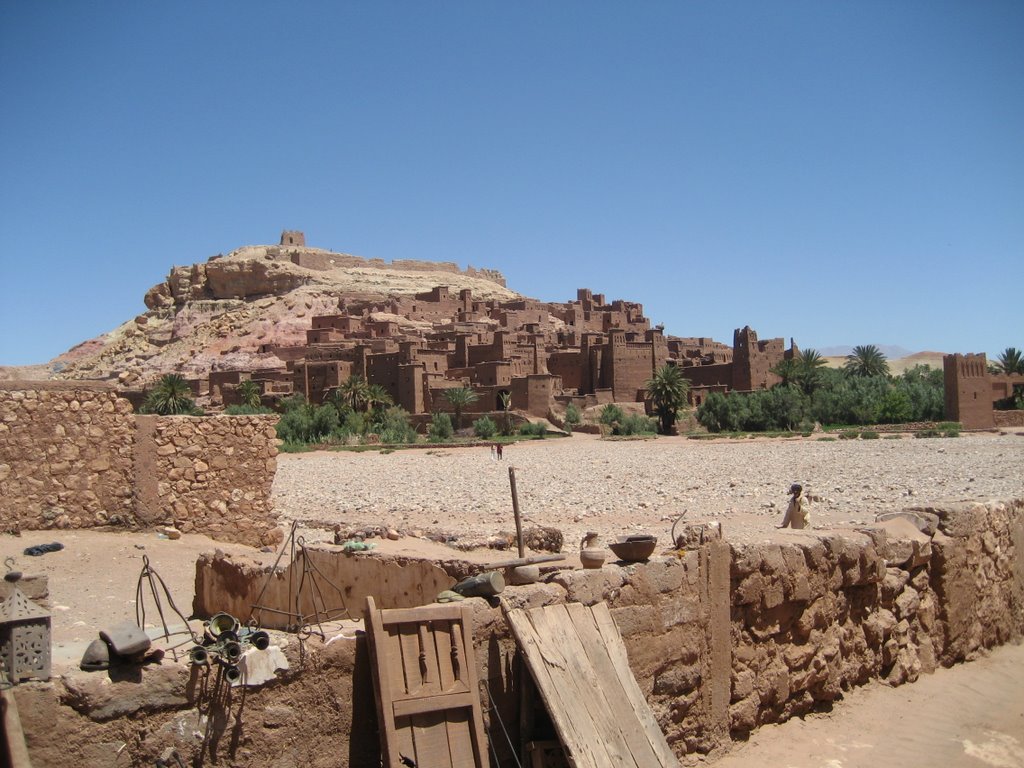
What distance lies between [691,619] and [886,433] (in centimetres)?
3705

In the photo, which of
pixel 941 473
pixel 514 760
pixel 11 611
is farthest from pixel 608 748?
pixel 941 473

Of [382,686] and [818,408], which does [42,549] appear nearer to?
[382,686]

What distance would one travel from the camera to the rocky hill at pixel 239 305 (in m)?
67.1

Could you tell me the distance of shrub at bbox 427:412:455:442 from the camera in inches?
1689

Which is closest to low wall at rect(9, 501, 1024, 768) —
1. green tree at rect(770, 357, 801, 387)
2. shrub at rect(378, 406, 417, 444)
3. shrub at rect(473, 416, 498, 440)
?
shrub at rect(378, 406, 417, 444)

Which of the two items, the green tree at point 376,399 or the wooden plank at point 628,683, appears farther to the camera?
the green tree at point 376,399

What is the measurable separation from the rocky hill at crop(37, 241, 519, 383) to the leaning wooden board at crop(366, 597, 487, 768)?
56713 millimetres

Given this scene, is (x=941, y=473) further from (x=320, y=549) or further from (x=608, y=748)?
(x=608, y=748)

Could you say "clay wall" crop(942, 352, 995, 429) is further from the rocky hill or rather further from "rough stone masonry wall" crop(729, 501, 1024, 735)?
the rocky hill

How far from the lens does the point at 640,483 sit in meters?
23.1

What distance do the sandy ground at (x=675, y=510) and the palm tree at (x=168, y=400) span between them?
35.5ft

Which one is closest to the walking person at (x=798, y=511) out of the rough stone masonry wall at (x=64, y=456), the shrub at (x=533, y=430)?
the rough stone masonry wall at (x=64, y=456)

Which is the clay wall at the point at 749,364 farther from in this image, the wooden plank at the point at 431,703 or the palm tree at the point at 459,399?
the wooden plank at the point at 431,703

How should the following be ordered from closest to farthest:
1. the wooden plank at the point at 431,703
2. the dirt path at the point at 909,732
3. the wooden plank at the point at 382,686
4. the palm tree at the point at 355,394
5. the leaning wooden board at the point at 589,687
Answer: the wooden plank at the point at 382,686
the wooden plank at the point at 431,703
the leaning wooden board at the point at 589,687
the dirt path at the point at 909,732
the palm tree at the point at 355,394
